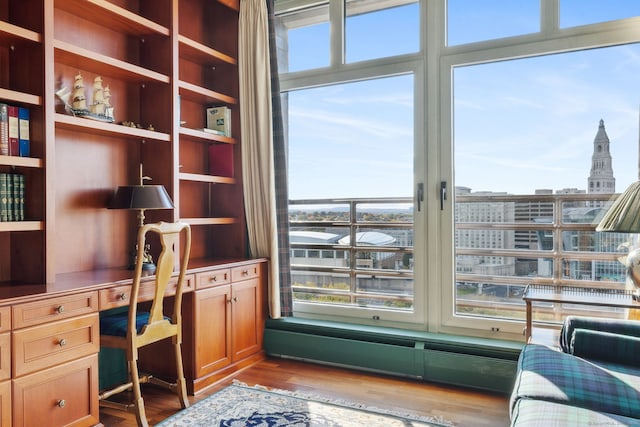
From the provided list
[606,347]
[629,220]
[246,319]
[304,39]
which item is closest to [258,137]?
[304,39]

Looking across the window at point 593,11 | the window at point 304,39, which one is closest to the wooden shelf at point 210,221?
the window at point 304,39

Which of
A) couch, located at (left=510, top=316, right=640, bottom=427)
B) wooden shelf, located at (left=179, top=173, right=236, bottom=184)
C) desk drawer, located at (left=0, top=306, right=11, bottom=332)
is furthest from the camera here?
wooden shelf, located at (left=179, top=173, right=236, bottom=184)

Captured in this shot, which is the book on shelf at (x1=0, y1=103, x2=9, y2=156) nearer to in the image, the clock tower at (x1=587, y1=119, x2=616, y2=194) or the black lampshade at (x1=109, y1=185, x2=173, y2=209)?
the black lampshade at (x1=109, y1=185, x2=173, y2=209)

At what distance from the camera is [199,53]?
3.45 m

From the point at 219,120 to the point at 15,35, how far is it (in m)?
1.57

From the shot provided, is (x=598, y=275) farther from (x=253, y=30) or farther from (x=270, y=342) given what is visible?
(x=253, y=30)

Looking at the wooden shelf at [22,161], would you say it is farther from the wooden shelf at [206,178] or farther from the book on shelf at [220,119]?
the book on shelf at [220,119]

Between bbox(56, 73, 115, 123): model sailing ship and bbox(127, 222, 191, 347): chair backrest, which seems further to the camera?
bbox(56, 73, 115, 123): model sailing ship

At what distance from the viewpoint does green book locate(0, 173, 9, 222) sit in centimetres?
226

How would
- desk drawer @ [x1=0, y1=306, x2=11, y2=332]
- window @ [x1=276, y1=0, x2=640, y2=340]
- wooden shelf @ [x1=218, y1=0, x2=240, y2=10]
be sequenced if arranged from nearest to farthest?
1. desk drawer @ [x1=0, y1=306, x2=11, y2=332]
2. window @ [x1=276, y1=0, x2=640, y2=340]
3. wooden shelf @ [x1=218, y1=0, x2=240, y2=10]

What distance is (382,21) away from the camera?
11.5ft

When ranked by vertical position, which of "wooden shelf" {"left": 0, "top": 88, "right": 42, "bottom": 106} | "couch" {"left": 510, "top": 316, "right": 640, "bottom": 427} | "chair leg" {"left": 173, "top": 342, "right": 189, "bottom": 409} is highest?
"wooden shelf" {"left": 0, "top": 88, "right": 42, "bottom": 106}

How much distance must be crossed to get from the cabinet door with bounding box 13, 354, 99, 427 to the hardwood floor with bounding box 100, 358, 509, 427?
0.28 meters

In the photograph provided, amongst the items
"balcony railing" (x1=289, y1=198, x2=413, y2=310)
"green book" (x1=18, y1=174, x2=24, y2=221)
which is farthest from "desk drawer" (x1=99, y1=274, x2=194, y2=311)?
"balcony railing" (x1=289, y1=198, x2=413, y2=310)
